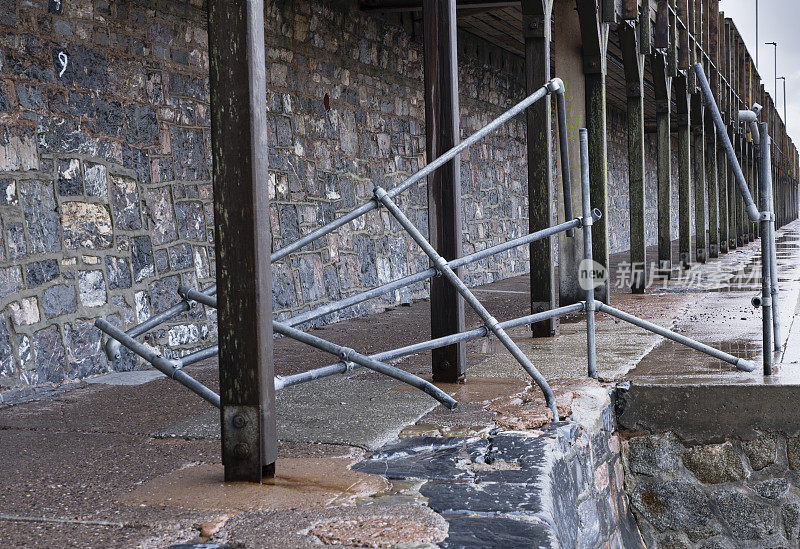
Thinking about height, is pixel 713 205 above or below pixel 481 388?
above

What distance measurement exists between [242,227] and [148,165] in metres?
3.13

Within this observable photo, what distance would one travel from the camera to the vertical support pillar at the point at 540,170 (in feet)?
18.5

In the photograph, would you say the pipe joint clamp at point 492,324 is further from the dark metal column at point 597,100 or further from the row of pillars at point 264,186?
the dark metal column at point 597,100

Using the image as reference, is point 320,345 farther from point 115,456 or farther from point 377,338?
point 377,338

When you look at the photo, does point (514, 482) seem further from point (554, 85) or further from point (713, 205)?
point (713, 205)

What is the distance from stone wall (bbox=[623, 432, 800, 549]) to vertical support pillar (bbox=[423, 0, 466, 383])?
92 cm

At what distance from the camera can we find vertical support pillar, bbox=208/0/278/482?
8.39 ft

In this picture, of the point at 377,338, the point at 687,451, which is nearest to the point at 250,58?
the point at 687,451

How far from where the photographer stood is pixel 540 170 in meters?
5.73

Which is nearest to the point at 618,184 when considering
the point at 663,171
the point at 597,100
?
the point at 663,171

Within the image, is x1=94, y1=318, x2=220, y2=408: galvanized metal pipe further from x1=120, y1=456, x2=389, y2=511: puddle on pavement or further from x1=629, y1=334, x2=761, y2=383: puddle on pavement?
x1=629, y1=334, x2=761, y2=383: puddle on pavement

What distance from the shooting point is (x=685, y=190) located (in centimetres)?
1288

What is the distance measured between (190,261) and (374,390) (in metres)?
2.21

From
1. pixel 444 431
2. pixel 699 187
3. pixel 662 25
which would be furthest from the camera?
pixel 699 187
